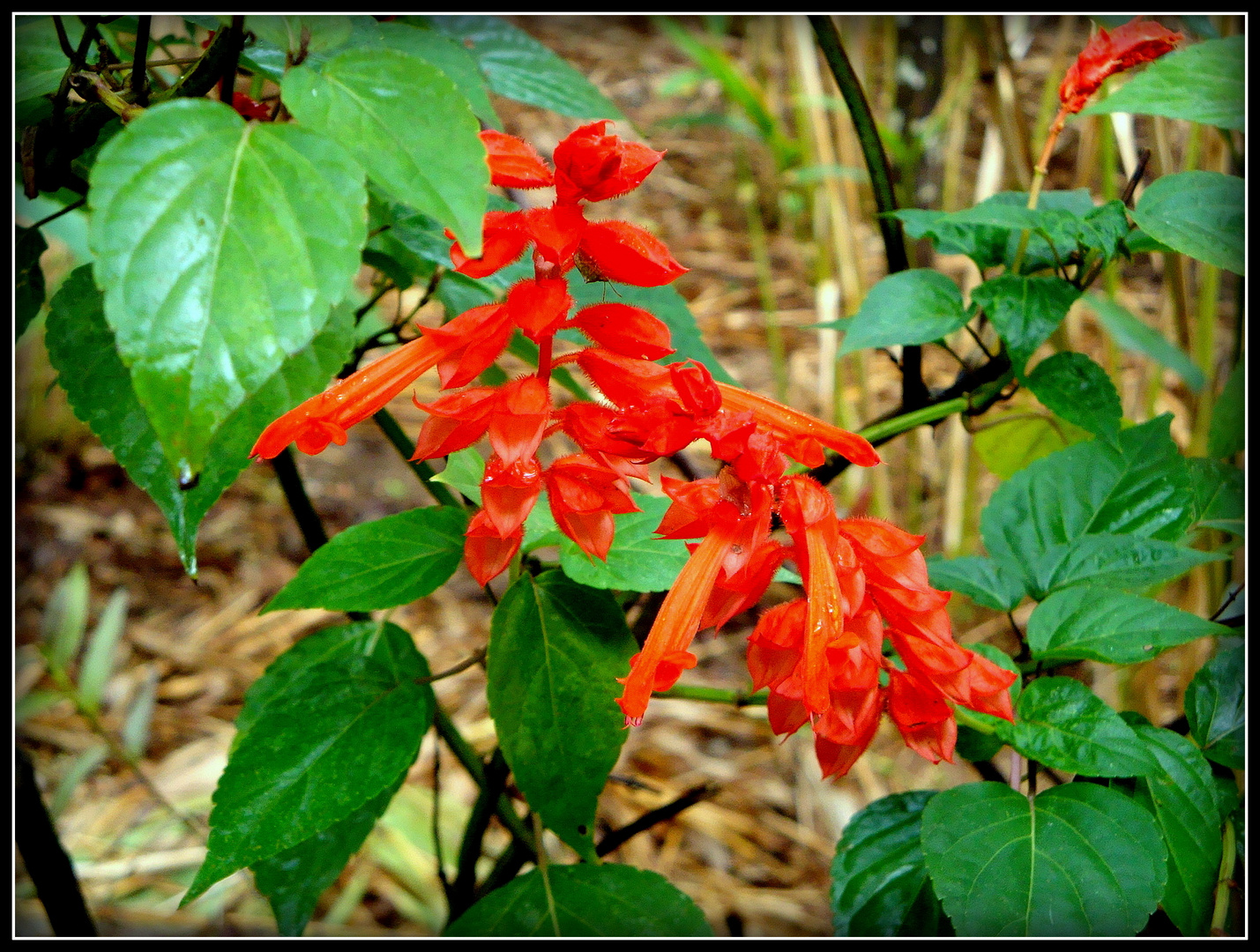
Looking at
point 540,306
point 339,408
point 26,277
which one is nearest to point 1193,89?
point 540,306

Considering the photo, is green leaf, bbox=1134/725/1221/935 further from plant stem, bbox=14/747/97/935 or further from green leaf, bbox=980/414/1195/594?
plant stem, bbox=14/747/97/935

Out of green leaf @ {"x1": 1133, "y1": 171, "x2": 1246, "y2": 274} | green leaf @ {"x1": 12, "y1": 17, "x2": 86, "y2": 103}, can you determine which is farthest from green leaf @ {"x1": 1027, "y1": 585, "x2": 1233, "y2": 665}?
green leaf @ {"x1": 12, "y1": 17, "x2": 86, "y2": 103}

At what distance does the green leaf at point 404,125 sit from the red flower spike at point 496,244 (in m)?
0.06

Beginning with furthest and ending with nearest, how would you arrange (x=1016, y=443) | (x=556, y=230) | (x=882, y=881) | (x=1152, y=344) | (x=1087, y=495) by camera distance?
1. (x=1152, y=344)
2. (x=1016, y=443)
3. (x=1087, y=495)
4. (x=882, y=881)
5. (x=556, y=230)

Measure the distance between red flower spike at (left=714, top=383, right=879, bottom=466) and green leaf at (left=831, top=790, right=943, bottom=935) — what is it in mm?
327

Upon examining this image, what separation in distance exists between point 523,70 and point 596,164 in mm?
416

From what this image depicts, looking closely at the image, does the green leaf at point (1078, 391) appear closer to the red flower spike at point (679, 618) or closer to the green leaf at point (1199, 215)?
the green leaf at point (1199, 215)

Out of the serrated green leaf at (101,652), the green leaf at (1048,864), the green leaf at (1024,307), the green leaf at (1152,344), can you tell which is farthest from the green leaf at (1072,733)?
the serrated green leaf at (101,652)

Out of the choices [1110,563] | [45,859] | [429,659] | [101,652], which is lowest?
[429,659]

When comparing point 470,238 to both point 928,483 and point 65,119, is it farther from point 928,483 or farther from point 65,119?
point 928,483

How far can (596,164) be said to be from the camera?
44 centimetres

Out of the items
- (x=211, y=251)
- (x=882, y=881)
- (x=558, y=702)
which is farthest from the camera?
(x=882, y=881)

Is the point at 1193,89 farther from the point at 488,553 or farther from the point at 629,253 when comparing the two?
the point at 488,553

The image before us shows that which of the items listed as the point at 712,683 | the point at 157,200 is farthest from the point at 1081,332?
the point at 157,200
